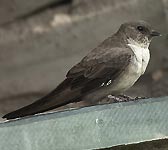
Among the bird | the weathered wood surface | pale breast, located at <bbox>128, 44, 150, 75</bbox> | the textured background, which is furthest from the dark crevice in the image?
the weathered wood surface

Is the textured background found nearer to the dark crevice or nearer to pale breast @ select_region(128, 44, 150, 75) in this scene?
the dark crevice

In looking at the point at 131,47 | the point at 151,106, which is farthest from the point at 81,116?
the point at 131,47

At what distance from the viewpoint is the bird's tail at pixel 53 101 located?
324 cm

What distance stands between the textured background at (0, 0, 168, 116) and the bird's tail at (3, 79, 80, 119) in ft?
5.03

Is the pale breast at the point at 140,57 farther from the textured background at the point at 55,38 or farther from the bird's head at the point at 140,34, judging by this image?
the textured background at the point at 55,38

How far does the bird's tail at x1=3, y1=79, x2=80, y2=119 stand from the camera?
324 cm

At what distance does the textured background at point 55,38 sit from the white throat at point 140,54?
1144mm

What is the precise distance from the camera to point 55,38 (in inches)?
201

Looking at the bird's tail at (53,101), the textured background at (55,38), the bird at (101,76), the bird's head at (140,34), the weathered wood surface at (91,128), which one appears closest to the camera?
the weathered wood surface at (91,128)

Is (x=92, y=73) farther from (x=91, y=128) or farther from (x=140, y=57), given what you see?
(x=91, y=128)

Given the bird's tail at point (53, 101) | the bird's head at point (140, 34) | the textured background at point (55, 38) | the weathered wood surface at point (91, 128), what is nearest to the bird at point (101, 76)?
the bird's tail at point (53, 101)

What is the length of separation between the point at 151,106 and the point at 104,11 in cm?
277

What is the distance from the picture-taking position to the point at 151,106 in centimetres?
239

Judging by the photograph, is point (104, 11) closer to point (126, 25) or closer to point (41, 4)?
point (41, 4)
